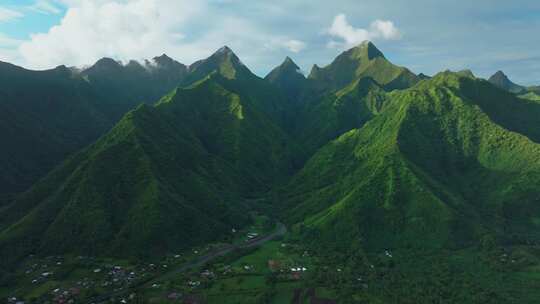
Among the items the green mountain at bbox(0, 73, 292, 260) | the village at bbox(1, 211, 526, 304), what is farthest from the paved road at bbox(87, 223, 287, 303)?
the green mountain at bbox(0, 73, 292, 260)

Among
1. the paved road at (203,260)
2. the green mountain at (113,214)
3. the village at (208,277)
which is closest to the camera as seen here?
the village at (208,277)

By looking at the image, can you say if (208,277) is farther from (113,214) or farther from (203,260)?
(113,214)

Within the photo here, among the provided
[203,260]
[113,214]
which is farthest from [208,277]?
[113,214]

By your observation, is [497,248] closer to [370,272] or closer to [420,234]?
[420,234]

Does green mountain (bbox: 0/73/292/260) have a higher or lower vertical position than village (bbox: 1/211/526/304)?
higher

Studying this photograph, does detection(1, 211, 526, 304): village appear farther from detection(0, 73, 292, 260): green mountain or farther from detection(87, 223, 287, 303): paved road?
detection(0, 73, 292, 260): green mountain

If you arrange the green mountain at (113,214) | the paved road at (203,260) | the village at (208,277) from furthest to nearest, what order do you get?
the green mountain at (113,214) → the paved road at (203,260) → the village at (208,277)

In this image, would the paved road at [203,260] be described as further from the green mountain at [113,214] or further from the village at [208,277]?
the green mountain at [113,214]

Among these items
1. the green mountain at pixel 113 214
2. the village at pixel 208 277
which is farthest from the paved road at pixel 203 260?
the green mountain at pixel 113 214
